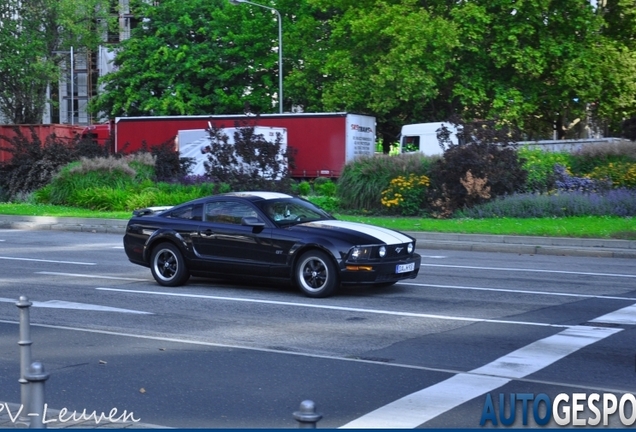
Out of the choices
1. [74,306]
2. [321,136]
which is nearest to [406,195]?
[321,136]

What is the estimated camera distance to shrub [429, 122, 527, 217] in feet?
85.7

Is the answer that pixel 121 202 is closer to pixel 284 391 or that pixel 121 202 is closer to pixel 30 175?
pixel 30 175

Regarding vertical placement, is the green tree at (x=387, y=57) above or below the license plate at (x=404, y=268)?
above

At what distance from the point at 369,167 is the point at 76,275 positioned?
14284mm

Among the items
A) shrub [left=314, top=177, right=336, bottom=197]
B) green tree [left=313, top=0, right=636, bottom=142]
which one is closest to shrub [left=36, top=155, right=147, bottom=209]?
shrub [left=314, top=177, right=336, bottom=197]

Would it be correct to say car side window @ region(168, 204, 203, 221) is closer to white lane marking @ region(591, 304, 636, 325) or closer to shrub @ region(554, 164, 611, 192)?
white lane marking @ region(591, 304, 636, 325)

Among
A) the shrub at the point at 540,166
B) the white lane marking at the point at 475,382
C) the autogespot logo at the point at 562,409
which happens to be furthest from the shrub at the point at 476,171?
the autogespot logo at the point at 562,409

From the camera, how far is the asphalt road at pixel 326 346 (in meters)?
7.31

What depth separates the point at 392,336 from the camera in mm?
10102

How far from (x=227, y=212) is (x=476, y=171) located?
13.8m

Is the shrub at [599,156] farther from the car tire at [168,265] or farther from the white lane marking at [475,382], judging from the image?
the white lane marking at [475,382]

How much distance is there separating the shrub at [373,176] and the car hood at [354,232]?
48.1ft

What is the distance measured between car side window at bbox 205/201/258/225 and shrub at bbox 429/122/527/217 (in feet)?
43.2

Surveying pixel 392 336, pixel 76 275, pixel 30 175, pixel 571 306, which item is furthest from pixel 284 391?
pixel 30 175
